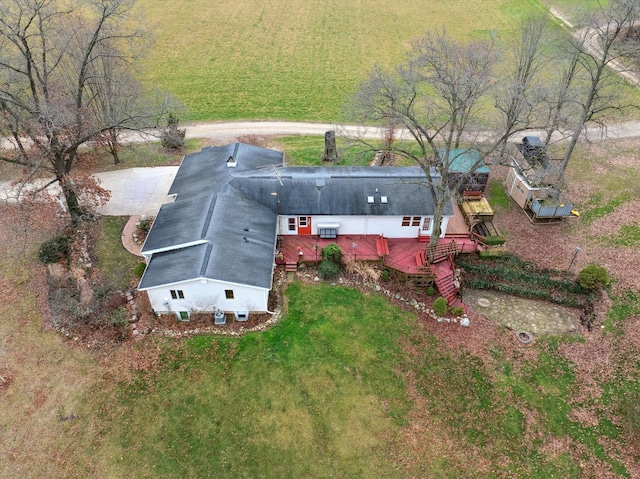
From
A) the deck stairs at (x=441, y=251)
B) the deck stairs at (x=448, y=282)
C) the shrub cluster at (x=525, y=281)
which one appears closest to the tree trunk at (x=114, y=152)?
the deck stairs at (x=441, y=251)

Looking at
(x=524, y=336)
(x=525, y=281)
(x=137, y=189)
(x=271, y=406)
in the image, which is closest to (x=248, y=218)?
(x=271, y=406)

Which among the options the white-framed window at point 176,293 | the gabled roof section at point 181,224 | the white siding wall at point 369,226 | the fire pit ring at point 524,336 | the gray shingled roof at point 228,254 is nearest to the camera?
the gray shingled roof at point 228,254

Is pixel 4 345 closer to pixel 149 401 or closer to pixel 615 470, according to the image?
pixel 149 401

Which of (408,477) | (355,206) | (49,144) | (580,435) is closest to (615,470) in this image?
(580,435)

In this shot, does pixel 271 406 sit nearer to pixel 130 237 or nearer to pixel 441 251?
pixel 441 251

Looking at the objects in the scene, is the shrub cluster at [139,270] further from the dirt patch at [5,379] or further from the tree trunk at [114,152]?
the tree trunk at [114,152]

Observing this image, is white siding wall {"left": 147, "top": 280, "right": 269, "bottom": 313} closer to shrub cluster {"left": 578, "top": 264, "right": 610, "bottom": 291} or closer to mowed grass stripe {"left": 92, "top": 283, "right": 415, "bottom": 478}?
mowed grass stripe {"left": 92, "top": 283, "right": 415, "bottom": 478}
